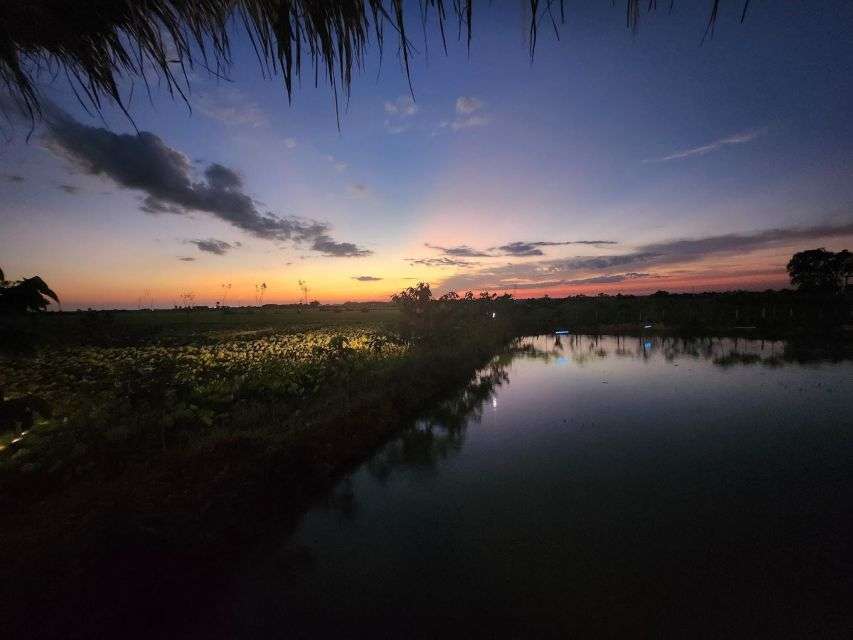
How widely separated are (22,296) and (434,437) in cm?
→ 1141

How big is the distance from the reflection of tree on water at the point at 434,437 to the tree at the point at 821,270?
255 ft

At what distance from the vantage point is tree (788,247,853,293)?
63219 mm

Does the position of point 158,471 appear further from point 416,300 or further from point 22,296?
point 416,300

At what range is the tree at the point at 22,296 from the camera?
171cm

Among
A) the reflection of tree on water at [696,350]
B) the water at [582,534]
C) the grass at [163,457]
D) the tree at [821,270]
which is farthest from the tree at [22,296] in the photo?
the tree at [821,270]

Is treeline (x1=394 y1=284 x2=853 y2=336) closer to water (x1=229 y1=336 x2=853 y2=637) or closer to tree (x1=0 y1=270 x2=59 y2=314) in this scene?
water (x1=229 y1=336 x2=853 y2=637)

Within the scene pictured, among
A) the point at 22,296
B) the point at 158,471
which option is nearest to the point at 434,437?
the point at 158,471

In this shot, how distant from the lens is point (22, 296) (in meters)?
1.75

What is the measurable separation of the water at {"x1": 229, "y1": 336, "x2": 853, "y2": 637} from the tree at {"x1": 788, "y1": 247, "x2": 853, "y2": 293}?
2870 inches

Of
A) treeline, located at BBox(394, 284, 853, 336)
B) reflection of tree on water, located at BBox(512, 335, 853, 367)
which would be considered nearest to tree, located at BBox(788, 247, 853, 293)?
treeline, located at BBox(394, 284, 853, 336)

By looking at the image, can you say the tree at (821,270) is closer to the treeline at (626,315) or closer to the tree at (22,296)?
the treeline at (626,315)

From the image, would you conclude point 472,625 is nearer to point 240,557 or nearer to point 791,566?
point 240,557

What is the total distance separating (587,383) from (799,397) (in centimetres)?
806

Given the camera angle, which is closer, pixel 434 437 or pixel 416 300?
pixel 434 437
